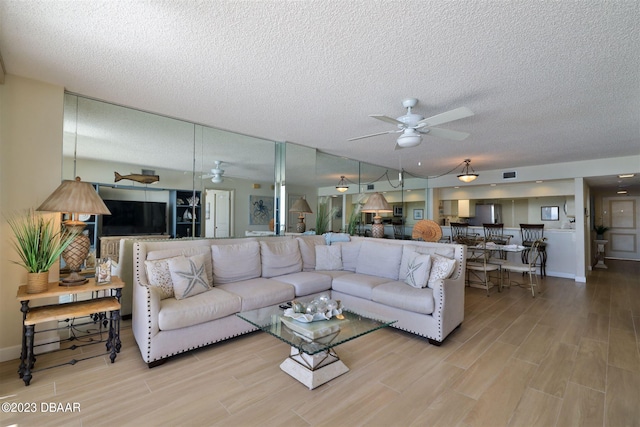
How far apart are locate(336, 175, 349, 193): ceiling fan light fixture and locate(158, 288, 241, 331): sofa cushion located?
375 centimetres

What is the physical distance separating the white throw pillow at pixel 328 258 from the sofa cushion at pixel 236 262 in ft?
3.16

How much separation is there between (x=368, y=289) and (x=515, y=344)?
156 centimetres

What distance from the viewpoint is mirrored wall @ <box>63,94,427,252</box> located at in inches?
124

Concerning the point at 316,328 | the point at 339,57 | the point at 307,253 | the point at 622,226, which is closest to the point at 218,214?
the point at 307,253

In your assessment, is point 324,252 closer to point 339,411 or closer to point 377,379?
point 377,379

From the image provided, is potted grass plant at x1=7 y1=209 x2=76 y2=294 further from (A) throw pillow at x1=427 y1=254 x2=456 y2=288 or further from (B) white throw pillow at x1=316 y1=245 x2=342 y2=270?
(A) throw pillow at x1=427 y1=254 x2=456 y2=288

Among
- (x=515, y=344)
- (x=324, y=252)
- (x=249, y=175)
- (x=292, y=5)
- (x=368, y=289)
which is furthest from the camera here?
(x=249, y=175)

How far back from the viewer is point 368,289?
3.32 metres

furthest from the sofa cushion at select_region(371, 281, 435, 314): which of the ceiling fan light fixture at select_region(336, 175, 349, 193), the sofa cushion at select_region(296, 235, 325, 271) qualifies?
the ceiling fan light fixture at select_region(336, 175, 349, 193)

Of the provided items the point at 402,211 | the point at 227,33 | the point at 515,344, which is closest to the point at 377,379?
the point at 515,344

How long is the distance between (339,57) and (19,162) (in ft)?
9.66

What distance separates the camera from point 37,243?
2.33 meters

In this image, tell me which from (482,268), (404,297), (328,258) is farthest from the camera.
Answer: (482,268)

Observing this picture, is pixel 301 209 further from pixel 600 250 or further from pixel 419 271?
pixel 600 250
